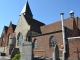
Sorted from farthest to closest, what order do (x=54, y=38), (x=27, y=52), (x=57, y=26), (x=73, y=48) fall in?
1. (x=57, y=26)
2. (x=54, y=38)
3. (x=73, y=48)
4. (x=27, y=52)

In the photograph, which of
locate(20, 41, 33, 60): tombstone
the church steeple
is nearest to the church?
locate(20, 41, 33, 60): tombstone

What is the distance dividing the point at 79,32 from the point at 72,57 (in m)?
7.81

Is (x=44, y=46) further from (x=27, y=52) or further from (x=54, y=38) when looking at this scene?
(x=27, y=52)

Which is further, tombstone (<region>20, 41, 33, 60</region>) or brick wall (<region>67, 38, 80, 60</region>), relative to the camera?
brick wall (<region>67, 38, 80, 60</region>)

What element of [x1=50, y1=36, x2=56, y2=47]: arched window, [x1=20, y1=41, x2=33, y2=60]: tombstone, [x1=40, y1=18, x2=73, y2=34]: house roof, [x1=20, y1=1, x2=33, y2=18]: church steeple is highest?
[x1=20, y1=1, x2=33, y2=18]: church steeple

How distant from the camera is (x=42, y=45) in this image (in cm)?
2497

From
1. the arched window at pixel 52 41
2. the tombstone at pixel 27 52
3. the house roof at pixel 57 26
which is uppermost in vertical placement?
the house roof at pixel 57 26

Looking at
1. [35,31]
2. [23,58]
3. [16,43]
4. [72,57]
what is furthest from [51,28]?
[23,58]

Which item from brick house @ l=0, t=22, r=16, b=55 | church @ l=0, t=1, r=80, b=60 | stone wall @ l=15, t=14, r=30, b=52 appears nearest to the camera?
church @ l=0, t=1, r=80, b=60

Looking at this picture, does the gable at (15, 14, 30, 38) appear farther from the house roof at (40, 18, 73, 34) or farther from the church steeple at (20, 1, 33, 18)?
the church steeple at (20, 1, 33, 18)

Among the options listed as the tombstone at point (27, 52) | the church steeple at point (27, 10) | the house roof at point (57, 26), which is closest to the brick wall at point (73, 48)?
the house roof at point (57, 26)

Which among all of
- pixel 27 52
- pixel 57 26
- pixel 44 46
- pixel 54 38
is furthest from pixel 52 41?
pixel 27 52

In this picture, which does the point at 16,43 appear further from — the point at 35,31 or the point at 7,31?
the point at 7,31

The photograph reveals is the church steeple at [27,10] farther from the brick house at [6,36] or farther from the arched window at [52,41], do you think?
the arched window at [52,41]
